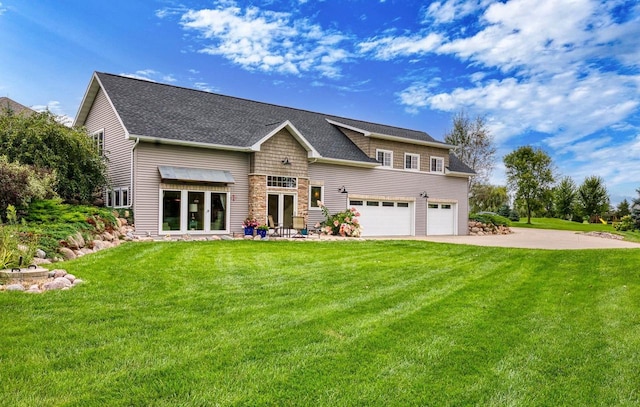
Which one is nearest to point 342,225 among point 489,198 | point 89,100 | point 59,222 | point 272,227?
point 272,227

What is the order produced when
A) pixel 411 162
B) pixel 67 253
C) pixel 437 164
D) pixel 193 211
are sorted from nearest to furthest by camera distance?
pixel 67 253 < pixel 193 211 < pixel 411 162 < pixel 437 164

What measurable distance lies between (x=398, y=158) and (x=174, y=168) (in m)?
12.0

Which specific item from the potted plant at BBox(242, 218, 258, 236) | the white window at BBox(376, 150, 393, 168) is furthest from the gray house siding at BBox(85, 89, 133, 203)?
the white window at BBox(376, 150, 393, 168)

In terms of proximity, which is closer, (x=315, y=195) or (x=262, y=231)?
(x=262, y=231)

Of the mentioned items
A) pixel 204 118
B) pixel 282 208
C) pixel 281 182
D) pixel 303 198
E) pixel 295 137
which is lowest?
pixel 282 208

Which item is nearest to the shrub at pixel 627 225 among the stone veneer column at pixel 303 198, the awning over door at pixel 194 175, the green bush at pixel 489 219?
the green bush at pixel 489 219

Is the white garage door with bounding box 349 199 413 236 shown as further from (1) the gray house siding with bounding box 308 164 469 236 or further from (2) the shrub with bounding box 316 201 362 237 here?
(2) the shrub with bounding box 316 201 362 237

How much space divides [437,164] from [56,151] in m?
18.7

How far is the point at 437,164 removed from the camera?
24.0 metres

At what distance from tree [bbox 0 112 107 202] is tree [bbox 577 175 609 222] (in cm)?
4456

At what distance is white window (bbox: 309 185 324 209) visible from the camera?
18.8m

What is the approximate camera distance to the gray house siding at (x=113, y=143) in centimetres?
1521

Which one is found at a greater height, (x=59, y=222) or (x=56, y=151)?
(x=56, y=151)

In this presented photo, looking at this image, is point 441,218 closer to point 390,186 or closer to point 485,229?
point 485,229
